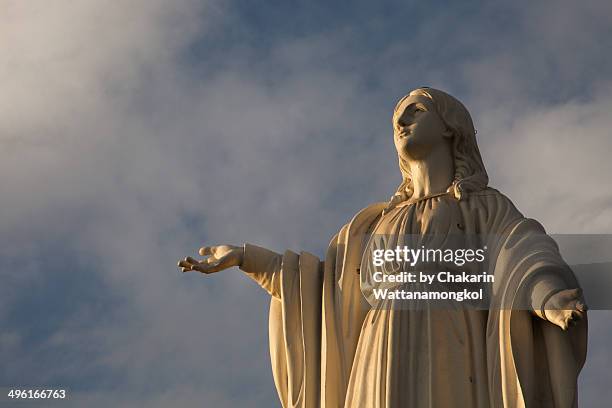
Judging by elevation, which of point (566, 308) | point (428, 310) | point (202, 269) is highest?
point (202, 269)

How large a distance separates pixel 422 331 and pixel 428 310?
0.20 m

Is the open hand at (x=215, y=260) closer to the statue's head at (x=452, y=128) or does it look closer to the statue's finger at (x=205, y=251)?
the statue's finger at (x=205, y=251)

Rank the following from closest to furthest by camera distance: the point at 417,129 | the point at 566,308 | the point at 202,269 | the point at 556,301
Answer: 1. the point at 566,308
2. the point at 556,301
3. the point at 202,269
4. the point at 417,129

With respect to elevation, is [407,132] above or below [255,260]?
above

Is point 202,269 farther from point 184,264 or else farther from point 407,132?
point 407,132

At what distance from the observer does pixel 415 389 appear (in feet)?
35.9

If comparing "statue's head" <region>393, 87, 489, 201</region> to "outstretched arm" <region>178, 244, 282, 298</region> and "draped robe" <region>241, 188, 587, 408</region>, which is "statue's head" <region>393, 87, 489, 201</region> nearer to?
"draped robe" <region>241, 188, 587, 408</region>

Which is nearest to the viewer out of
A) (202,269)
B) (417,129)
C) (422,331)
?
(422,331)

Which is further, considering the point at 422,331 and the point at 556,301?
the point at 422,331

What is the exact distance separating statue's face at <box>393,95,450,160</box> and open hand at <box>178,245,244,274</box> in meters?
1.94

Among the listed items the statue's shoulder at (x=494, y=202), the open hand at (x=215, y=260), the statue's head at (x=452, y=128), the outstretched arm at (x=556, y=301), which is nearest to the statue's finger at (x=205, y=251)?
the open hand at (x=215, y=260)

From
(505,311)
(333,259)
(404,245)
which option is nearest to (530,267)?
(505,311)

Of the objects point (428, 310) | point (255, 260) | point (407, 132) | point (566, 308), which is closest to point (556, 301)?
point (566, 308)

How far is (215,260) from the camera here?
12125 millimetres
